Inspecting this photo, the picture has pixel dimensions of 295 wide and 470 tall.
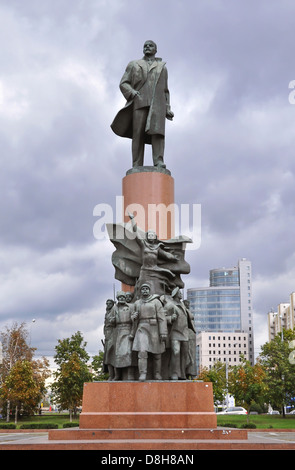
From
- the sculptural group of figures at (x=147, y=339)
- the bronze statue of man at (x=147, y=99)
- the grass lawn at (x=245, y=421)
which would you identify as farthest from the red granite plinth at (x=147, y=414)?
the grass lawn at (x=245, y=421)

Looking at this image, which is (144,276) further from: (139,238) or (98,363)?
(98,363)

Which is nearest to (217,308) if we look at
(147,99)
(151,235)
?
(147,99)

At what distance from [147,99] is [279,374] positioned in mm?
27735

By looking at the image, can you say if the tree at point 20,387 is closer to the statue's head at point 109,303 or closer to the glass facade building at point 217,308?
the statue's head at point 109,303

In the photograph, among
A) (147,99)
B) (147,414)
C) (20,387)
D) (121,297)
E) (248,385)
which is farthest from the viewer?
(248,385)

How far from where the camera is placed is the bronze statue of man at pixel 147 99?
15.5m

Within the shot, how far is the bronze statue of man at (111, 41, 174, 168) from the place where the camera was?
1547 centimetres

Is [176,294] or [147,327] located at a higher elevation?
[176,294]

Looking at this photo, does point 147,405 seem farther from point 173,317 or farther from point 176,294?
point 176,294

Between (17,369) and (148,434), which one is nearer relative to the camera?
(148,434)

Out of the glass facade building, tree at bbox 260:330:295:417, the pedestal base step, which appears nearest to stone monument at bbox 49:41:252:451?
the pedestal base step

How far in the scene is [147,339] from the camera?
1247 centimetres

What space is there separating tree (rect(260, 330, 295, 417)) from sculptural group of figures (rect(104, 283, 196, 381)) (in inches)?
1033
